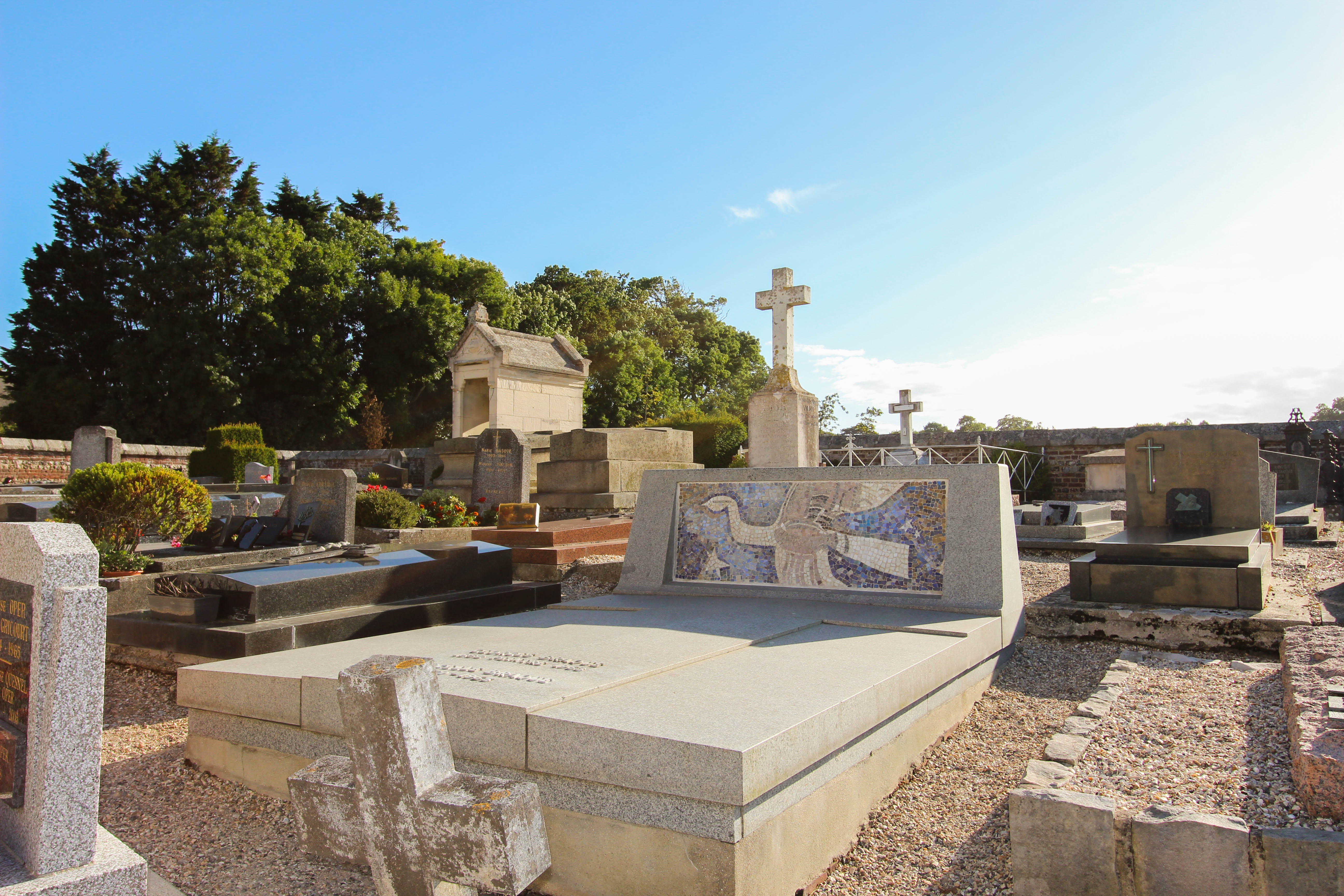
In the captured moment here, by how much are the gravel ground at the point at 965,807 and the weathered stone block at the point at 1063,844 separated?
0.45 ft

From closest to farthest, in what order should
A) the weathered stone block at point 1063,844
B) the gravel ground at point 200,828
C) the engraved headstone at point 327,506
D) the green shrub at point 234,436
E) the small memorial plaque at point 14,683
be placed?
the small memorial plaque at point 14,683
the weathered stone block at point 1063,844
the gravel ground at point 200,828
the engraved headstone at point 327,506
the green shrub at point 234,436

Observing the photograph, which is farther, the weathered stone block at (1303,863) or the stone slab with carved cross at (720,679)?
the stone slab with carved cross at (720,679)

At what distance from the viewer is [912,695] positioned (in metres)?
3.22

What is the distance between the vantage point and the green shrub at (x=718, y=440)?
1872cm

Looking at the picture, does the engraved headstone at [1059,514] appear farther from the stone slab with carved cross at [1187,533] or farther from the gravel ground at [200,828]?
the gravel ground at [200,828]

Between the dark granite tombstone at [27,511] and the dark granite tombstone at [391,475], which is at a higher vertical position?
the dark granite tombstone at [391,475]

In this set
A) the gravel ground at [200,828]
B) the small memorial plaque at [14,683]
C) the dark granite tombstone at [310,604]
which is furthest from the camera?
the dark granite tombstone at [310,604]

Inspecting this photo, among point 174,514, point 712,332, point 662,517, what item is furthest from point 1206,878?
point 712,332

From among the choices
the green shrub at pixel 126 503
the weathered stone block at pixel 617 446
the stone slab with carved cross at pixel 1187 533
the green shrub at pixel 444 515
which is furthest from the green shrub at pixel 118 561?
the stone slab with carved cross at pixel 1187 533

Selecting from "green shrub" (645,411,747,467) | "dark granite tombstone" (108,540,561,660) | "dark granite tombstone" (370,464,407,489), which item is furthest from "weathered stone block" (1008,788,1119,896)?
"green shrub" (645,411,747,467)

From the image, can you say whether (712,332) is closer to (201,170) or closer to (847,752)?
(201,170)

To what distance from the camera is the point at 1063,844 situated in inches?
91.0

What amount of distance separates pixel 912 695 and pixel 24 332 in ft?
100

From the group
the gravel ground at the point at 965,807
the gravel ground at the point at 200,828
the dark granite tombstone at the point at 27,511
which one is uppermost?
the dark granite tombstone at the point at 27,511
